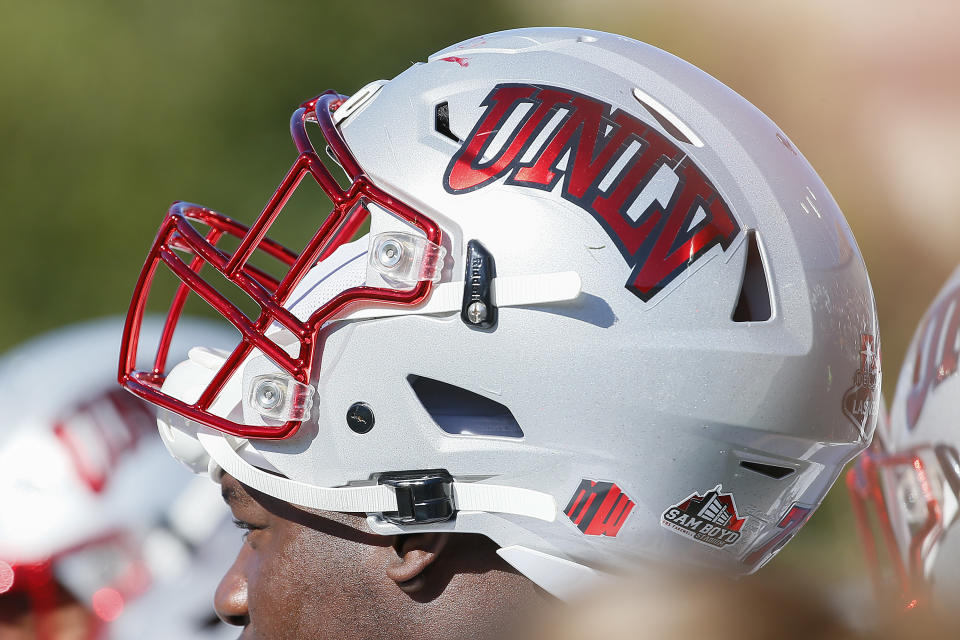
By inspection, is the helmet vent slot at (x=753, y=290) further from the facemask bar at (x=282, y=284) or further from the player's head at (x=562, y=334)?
the facemask bar at (x=282, y=284)

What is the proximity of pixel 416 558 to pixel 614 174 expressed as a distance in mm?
854

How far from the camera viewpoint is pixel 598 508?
221cm

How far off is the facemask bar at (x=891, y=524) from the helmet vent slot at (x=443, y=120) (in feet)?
5.63

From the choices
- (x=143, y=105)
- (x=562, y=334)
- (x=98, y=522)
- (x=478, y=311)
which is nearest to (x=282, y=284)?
(x=478, y=311)

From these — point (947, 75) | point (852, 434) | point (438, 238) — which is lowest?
point (852, 434)

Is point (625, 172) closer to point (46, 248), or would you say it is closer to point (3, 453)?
point (3, 453)

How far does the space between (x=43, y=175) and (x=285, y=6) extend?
8.87 feet

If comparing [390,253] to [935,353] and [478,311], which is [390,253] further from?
[935,353]

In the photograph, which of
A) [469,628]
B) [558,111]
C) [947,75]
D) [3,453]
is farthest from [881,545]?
[947,75]

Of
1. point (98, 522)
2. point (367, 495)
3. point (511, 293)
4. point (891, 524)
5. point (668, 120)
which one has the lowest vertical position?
point (98, 522)

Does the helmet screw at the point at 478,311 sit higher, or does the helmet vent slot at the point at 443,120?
the helmet vent slot at the point at 443,120

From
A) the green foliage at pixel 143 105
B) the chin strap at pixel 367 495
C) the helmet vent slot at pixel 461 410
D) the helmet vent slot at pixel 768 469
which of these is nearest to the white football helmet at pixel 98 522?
the chin strap at pixel 367 495

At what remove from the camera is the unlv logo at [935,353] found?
3207mm

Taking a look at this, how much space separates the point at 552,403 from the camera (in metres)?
2.16
